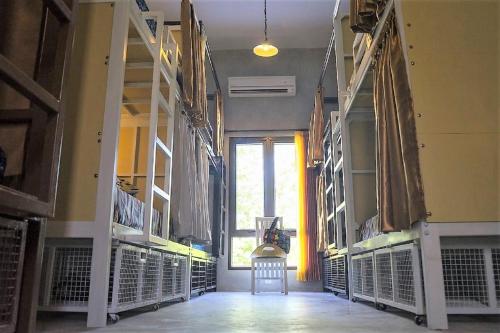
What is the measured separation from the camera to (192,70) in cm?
343

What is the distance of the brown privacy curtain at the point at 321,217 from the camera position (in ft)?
17.6

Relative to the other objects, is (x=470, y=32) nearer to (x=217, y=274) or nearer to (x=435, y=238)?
(x=435, y=238)

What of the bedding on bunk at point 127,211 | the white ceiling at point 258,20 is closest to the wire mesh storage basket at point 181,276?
the bedding on bunk at point 127,211

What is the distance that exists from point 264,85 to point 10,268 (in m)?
6.03

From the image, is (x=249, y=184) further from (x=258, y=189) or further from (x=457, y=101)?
(x=457, y=101)

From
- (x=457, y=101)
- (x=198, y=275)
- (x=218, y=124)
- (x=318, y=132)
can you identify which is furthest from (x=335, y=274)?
(x=457, y=101)

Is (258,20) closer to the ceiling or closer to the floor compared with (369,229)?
closer to the ceiling

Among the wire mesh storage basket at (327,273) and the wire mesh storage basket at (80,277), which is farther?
the wire mesh storage basket at (327,273)

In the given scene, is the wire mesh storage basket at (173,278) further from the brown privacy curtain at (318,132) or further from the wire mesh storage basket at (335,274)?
the brown privacy curtain at (318,132)

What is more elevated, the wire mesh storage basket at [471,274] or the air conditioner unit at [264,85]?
the air conditioner unit at [264,85]

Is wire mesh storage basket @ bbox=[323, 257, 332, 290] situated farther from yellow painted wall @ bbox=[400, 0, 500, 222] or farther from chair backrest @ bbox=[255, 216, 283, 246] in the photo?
yellow painted wall @ bbox=[400, 0, 500, 222]

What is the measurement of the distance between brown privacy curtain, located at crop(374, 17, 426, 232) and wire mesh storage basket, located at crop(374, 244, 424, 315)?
188 mm

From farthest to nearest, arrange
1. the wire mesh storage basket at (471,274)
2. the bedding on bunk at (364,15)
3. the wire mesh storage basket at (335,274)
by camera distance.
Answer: the wire mesh storage basket at (335,274) < the bedding on bunk at (364,15) < the wire mesh storage basket at (471,274)

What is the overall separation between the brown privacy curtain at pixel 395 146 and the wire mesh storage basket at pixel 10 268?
4.96ft
